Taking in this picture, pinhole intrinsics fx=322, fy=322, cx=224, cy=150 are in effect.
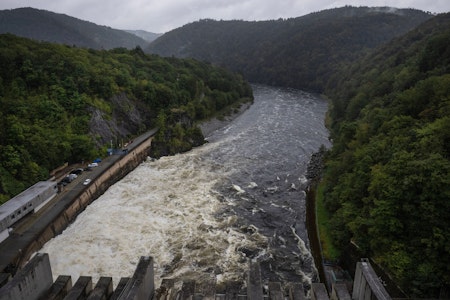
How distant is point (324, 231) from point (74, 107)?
4776 centimetres

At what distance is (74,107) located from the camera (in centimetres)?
5844

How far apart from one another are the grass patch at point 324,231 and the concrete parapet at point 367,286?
44.5 feet

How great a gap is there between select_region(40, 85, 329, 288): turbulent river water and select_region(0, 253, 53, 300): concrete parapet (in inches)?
391

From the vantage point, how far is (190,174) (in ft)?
174

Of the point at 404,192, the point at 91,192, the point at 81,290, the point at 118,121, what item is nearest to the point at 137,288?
the point at 81,290

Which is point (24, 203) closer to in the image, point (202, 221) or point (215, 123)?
point (202, 221)

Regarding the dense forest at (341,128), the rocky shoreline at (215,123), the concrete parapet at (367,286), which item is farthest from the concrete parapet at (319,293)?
the rocky shoreline at (215,123)

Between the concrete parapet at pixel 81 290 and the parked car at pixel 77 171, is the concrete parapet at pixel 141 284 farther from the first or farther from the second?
the parked car at pixel 77 171

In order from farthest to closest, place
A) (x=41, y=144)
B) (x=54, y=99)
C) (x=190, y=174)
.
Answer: (x=54, y=99)
(x=190, y=174)
(x=41, y=144)

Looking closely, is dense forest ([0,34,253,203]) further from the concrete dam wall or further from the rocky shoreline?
the concrete dam wall

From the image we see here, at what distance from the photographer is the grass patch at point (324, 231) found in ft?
101

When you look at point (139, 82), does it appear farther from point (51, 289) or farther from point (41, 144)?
point (51, 289)

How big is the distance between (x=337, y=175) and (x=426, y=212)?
1769cm

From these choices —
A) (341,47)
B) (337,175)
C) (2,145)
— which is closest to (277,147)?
(337,175)
